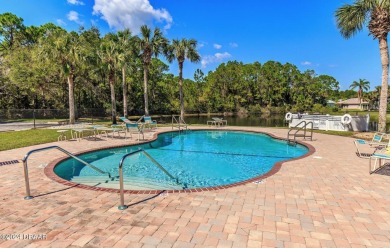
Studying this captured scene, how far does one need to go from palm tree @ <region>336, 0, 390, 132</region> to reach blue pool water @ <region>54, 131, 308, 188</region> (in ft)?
20.5

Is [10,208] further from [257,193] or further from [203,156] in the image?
[203,156]

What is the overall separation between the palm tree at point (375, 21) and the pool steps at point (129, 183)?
41.5 feet

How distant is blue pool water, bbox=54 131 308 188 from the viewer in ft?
24.3

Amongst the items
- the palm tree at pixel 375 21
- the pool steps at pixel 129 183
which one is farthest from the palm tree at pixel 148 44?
the pool steps at pixel 129 183

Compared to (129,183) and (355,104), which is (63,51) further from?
(355,104)

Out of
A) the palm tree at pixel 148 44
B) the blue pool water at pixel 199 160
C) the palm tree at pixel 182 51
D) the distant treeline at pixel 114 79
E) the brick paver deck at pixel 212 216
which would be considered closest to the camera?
the brick paver deck at pixel 212 216

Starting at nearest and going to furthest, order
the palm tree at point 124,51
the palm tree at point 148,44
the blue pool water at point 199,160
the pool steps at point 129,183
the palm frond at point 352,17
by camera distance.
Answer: the pool steps at point 129,183 → the blue pool water at point 199,160 → the palm frond at point 352,17 → the palm tree at point 124,51 → the palm tree at point 148,44

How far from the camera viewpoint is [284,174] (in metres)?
6.04

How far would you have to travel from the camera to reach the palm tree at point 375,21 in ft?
41.1

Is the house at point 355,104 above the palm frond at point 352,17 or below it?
below

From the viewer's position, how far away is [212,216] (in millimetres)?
3701

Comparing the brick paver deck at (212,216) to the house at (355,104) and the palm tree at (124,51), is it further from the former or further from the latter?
the house at (355,104)

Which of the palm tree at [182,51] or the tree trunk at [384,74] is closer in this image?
the tree trunk at [384,74]

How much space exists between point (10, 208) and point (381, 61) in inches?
668
